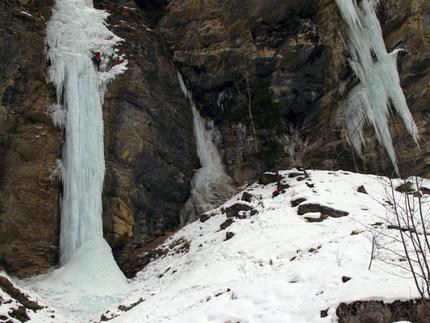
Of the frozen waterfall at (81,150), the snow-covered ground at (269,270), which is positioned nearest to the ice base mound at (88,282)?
the frozen waterfall at (81,150)

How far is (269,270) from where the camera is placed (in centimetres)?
941

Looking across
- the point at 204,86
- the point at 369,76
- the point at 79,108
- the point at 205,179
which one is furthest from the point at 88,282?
the point at 369,76

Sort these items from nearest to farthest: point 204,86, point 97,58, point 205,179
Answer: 1. point 97,58
2. point 205,179
3. point 204,86

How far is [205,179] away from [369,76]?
9.91 meters

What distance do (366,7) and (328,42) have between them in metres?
2.61

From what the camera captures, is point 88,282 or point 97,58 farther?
point 97,58

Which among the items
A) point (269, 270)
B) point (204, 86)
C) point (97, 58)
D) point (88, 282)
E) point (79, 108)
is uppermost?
point (97, 58)

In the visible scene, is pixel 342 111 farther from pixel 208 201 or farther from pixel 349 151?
pixel 208 201

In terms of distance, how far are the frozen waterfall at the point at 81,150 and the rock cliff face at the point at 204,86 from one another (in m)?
0.50

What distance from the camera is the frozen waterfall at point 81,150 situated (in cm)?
1270

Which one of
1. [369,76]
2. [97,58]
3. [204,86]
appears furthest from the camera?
[204,86]

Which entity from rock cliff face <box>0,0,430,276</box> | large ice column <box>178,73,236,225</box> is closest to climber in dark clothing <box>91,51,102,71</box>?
rock cliff face <box>0,0,430,276</box>

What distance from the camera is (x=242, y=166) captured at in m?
20.7

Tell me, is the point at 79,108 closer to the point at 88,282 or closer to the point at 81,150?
the point at 81,150
